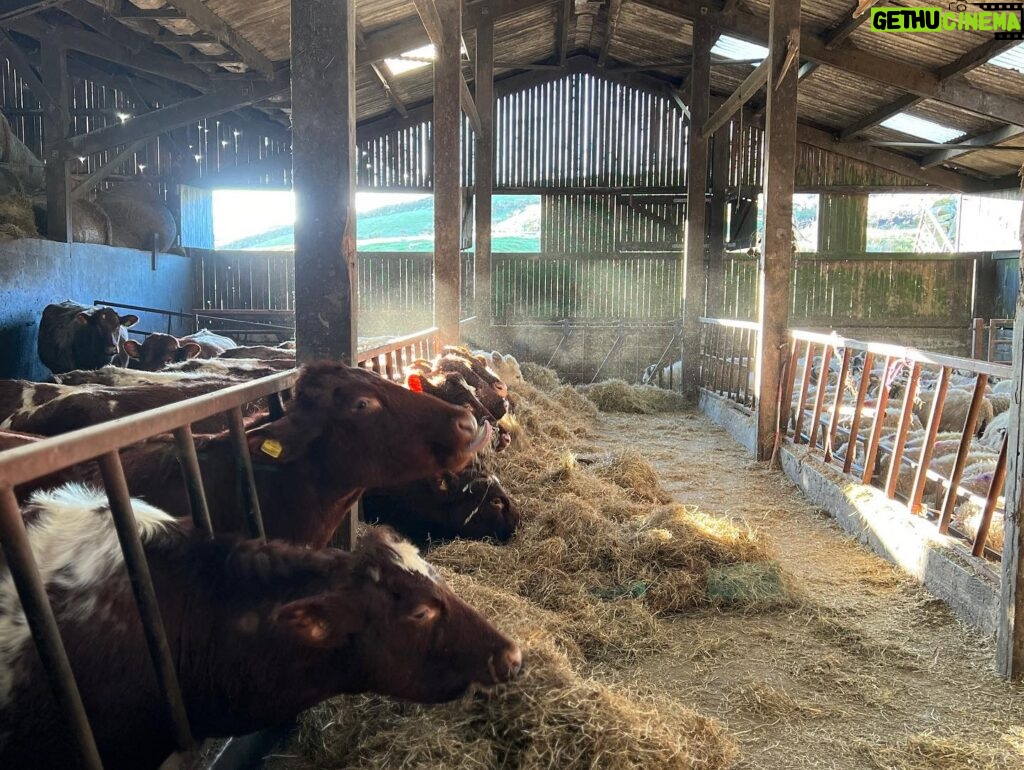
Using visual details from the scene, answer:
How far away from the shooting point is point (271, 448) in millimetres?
3416

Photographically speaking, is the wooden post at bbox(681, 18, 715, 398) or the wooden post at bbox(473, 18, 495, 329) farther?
the wooden post at bbox(473, 18, 495, 329)

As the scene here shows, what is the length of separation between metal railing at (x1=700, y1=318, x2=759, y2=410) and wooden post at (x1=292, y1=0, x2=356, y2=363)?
310 inches

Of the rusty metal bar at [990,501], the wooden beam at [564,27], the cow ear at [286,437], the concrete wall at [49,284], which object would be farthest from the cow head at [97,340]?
the wooden beam at [564,27]

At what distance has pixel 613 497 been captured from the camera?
672 cm

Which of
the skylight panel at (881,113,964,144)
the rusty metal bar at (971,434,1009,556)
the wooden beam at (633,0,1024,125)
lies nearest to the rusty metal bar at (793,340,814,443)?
the rusty metal bar at (971,434,1009,556)

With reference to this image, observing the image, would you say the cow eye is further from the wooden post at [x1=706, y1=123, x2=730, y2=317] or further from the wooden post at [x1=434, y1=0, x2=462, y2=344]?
the wooden post at [x1=706, y1=123, x2=730, y2=317]

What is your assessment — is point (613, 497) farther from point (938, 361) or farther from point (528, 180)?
point (528, 180)

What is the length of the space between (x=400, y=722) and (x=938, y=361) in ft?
14.9

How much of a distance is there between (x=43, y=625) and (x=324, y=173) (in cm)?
260

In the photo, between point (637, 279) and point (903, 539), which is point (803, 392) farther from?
point (637, 279)

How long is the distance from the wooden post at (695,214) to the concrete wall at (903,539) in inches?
238

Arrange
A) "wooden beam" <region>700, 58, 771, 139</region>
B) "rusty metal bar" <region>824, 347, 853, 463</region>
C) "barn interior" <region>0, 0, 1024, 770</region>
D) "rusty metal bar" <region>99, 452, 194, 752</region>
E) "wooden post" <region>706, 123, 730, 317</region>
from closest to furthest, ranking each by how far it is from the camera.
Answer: "rusty metal bar" <region>99, 452, 194, 752</region> → "barn interior" <region>0, 0, 1024, 770</region> → "rusty metal bar" <region>824, 347, 853, 463</region> → "wooden beam" <region>700, 58, 771, 139</region> → "wooden post" <region>706, 123, 730, 317</region>

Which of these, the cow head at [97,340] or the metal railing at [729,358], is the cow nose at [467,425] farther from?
the cow head at [97,340]

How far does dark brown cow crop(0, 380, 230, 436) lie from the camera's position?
5.08 metres
